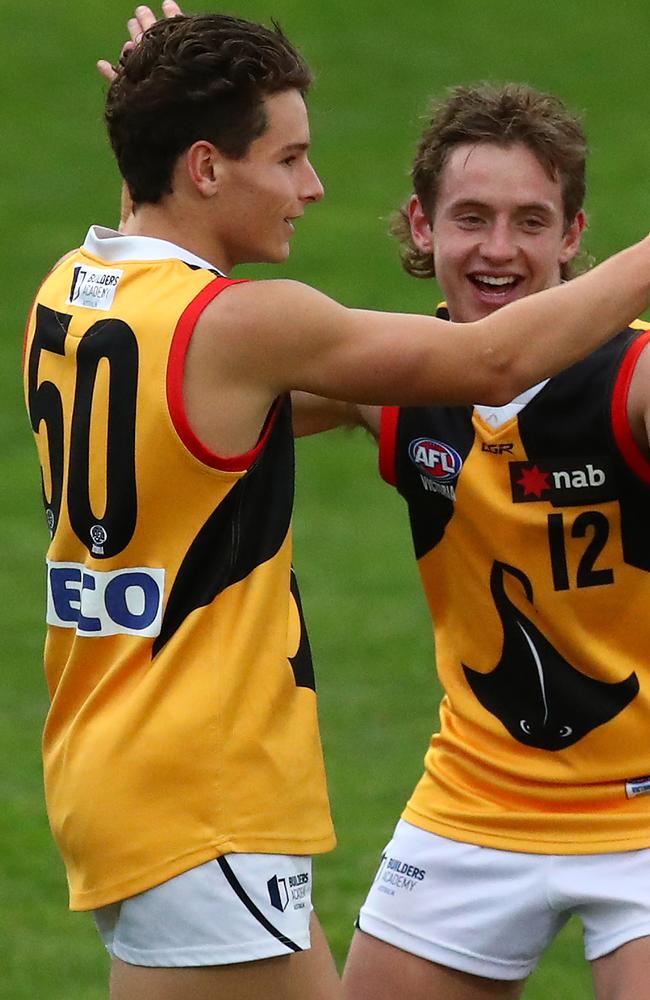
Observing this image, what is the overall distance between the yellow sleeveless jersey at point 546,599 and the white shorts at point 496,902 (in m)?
0.05

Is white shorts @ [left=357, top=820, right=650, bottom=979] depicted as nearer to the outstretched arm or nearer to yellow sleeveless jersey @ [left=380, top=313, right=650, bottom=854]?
yellow sleeveless jersey @ [left=380, top=313, right=650, bottom=854]

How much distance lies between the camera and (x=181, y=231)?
4.13m

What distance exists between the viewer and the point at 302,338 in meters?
3.96

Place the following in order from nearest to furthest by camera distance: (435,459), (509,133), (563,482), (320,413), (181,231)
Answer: (181,231) < (563,482) < (435,459) < (509,133) < (320,413)

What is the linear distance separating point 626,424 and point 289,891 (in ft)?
4.12

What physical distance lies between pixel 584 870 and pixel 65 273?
5.69 ft

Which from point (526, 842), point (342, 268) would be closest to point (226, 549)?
point (526, 842)

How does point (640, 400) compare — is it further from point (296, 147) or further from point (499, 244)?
point (296, 147)

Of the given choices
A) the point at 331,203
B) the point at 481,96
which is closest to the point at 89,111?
the point at 331,203

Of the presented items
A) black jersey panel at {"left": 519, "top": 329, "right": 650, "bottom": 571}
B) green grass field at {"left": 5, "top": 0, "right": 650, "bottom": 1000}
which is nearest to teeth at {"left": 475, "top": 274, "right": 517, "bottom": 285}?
black jersey panel at {"left": 519, "top": 329, "right": 650, "bottom": 571}

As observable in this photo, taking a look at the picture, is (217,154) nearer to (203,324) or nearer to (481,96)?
(203,324)

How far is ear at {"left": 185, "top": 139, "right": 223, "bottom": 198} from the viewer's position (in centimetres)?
408

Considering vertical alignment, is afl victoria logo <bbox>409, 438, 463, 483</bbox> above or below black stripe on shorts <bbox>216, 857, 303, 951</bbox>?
above

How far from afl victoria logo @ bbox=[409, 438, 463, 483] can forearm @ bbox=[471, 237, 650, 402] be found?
0.71 metres
